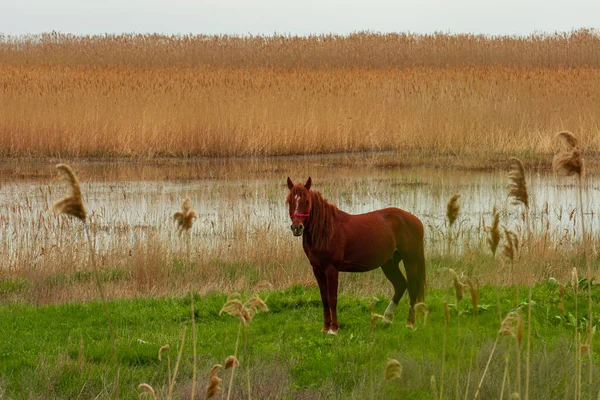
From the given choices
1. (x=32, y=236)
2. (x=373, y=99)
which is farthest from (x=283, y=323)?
(x=373, y=99)

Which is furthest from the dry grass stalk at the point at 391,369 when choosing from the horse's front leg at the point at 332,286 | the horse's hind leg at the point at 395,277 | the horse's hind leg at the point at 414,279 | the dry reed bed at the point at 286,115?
the dry reed bed at the point at 286,115

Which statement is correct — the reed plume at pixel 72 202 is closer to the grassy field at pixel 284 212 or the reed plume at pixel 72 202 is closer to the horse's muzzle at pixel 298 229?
the grassy field at pixel 284 212

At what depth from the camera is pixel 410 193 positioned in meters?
14.0

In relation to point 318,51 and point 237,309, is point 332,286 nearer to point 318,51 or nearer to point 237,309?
point 237,309

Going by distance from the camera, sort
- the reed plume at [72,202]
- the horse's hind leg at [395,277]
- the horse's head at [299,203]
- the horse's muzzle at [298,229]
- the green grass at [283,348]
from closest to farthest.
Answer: the reed plume at [72,202]
the green grass at [283,348]
the horse's muzzle at [298,229]
the horse's head at [299,203]
the horse's hind leg at [395,277]

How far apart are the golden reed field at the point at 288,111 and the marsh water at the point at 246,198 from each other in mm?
796

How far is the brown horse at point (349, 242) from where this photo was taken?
570 centimetres

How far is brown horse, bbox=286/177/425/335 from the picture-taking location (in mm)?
5695

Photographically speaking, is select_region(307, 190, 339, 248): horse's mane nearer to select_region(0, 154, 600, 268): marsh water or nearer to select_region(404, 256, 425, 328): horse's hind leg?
select_region(404, 256, 425, 328): horse's hind leg

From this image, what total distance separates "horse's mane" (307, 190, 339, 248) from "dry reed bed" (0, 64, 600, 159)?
1269cm

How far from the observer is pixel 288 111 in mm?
20000

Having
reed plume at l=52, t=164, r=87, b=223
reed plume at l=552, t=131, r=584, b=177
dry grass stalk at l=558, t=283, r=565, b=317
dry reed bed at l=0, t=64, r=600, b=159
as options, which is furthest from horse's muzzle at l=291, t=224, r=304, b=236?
A: dry reed bed at l=0, t=64, r=600, b=159

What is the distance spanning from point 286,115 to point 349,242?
13978mm

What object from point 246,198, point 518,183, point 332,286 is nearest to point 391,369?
point 518,183
